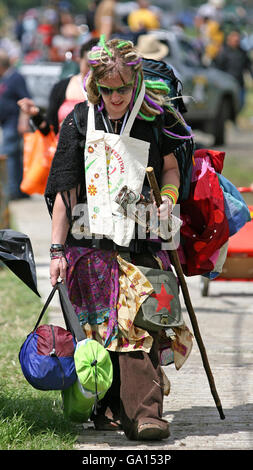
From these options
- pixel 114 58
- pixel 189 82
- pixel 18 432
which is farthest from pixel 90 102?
pixel 189 82

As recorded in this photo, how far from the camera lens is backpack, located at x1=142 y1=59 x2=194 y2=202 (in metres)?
4.73

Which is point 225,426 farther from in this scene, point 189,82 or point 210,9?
point 210,9

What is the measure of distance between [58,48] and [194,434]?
15208 millimetres

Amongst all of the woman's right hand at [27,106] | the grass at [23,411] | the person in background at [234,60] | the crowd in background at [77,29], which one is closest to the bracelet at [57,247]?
the grass at [23,411]

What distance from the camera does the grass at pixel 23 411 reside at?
448cm

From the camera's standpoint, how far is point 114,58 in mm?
4395

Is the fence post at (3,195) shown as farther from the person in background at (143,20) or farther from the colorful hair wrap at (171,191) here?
the person in background at (143,20)

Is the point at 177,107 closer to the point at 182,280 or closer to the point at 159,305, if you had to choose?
the point at 182,280

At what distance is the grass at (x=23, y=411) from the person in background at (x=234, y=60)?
574 inches

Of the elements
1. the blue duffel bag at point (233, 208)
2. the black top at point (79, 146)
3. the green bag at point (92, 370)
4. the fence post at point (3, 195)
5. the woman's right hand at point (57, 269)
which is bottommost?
the fence post at point (3, 195)

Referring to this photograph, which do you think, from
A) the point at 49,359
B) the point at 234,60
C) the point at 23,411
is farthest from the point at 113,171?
the point at 234,60

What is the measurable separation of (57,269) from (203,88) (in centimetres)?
1390

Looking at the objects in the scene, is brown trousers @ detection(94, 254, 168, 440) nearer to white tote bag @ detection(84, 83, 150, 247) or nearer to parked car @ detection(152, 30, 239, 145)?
white tote bag @ detection(84, 83, 150, 247)

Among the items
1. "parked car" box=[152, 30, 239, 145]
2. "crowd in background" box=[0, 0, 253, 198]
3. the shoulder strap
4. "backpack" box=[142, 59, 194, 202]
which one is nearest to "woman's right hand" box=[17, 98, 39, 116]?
"crowd in background" box=[0, 0, 253, 198]
